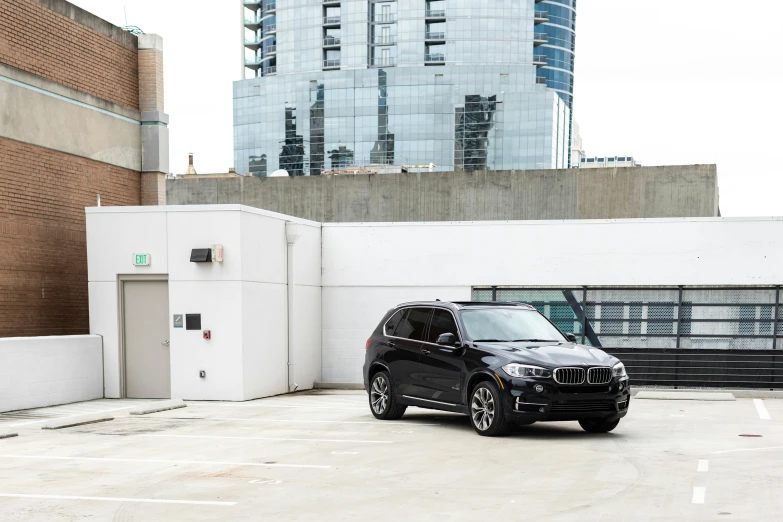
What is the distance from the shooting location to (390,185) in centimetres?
3097

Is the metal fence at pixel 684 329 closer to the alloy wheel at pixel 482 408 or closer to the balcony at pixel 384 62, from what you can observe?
the alloy wheel at pixel 482 408

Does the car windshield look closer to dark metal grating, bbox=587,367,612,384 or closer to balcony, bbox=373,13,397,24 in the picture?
dark metal grating, bbox=587,367,612,384

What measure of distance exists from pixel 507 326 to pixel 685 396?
688cm

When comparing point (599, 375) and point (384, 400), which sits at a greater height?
point (599, 375)

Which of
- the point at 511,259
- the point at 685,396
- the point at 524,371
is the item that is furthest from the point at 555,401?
the point at 511,259

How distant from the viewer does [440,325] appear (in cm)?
1355

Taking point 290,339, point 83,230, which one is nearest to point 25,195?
point 83,230

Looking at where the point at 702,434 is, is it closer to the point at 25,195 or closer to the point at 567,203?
the point at 25,195

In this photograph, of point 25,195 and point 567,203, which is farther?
point 567,203

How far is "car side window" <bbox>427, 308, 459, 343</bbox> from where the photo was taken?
526 inches

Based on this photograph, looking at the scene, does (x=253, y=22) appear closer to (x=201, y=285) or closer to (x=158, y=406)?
(x=201, y=285)

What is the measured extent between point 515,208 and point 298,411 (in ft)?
51.6

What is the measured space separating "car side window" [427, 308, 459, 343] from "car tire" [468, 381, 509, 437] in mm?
1190

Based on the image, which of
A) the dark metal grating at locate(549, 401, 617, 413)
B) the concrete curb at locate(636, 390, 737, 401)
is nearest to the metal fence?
the concrete curb at locate(636, 390, 737, 401)
